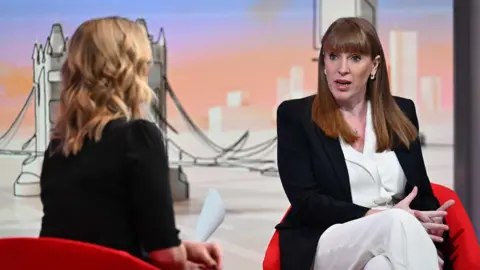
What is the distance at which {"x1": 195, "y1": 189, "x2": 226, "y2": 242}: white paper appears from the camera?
178 cm

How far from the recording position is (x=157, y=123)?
344 cm

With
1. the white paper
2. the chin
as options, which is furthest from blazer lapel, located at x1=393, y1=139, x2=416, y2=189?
the white paper

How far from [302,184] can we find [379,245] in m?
0.37

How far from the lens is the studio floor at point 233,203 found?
343cm

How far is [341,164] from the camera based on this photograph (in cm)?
228

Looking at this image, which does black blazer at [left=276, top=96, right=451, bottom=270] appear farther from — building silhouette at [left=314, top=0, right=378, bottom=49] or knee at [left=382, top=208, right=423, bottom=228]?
building silhouette at [left=314, top=0, right=378, bottom=49]

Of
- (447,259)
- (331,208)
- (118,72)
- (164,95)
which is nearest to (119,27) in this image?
(118,72)

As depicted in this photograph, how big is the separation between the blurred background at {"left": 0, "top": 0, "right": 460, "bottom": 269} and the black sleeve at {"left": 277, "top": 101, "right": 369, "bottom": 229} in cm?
109

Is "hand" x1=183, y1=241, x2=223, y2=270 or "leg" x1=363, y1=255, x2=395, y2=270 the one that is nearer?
"hand" x1=183, y1=241, x2=223, y2=270

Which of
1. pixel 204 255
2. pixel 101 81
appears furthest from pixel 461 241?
pixel 101 81

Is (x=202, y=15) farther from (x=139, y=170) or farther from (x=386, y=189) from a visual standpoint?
(x=139, y=170)

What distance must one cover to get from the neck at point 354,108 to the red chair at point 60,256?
3.99ft

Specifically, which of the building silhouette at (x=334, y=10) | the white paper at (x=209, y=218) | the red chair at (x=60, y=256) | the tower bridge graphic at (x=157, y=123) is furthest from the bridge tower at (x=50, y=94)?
the red chair at (x=60, y=256)

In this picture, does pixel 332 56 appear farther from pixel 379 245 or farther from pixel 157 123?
pixel 157 123
